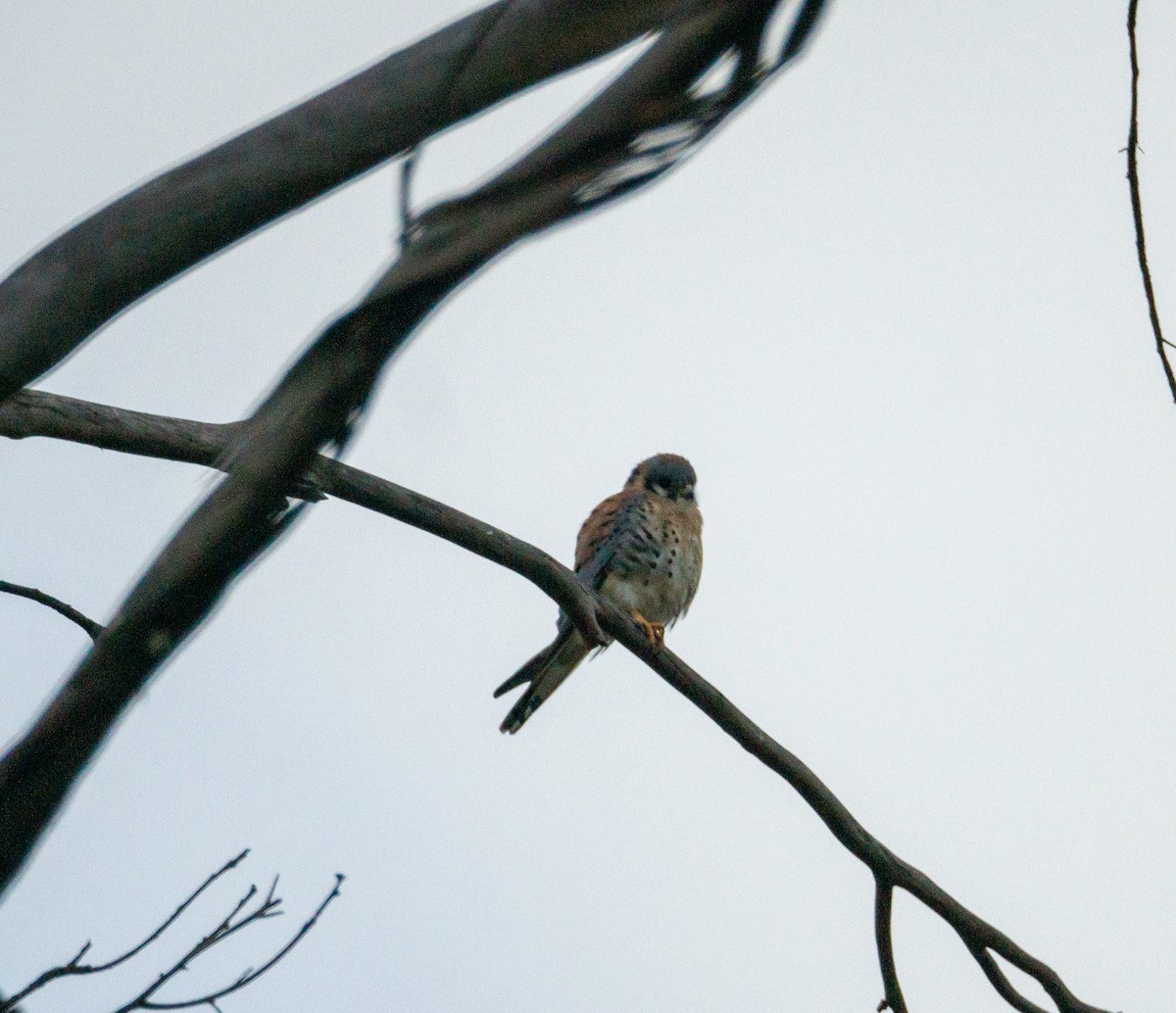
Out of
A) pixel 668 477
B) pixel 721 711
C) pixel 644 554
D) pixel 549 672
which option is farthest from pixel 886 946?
pixel 668 477

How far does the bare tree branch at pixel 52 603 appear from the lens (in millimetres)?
2145

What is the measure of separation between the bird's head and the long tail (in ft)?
4.57

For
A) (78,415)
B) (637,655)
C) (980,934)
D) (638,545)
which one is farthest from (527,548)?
(638,545)

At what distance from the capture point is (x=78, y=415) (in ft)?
6.45

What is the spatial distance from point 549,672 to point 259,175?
3938mm

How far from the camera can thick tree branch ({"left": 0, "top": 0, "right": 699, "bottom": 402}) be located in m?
1.04

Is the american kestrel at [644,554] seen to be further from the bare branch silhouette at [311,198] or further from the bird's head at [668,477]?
the bare branch silhouette at [311,198]

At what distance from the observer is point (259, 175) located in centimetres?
105

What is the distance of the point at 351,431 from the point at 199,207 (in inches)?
12.3

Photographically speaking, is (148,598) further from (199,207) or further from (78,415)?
(78,415)

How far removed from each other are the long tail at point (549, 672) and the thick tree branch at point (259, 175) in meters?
3.27

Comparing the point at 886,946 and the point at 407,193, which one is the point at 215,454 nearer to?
the point at 407,193

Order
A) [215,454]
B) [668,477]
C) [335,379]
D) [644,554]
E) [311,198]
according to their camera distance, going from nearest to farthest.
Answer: [335,379]
[311,198]
[215,454]
[644,554]
[668,477]

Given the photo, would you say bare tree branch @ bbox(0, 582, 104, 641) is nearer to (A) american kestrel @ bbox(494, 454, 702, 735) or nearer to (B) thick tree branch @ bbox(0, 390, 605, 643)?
(B) thick tree branch @ bbox(0, 390, 605, 643)
